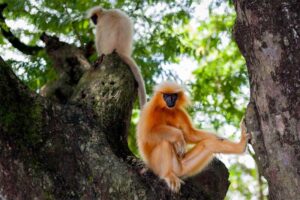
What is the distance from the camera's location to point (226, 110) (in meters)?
8.26

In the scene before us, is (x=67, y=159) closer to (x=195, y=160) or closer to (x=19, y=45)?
(x=195, y=160)

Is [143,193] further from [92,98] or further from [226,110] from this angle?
[226,110]

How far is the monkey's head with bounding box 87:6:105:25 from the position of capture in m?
7.27

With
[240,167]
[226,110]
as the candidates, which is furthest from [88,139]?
[240,167]

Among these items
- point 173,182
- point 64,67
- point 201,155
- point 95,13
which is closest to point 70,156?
point 173,182

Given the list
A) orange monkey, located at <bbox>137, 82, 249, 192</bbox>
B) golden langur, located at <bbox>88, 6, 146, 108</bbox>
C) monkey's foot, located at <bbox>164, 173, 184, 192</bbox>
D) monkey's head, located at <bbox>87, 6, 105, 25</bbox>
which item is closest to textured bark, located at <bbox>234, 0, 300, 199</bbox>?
monkey's foot, located at <bbox>164, 173, 184, 192</bbox>

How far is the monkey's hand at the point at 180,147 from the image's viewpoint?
13.7 feet

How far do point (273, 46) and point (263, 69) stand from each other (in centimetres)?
14

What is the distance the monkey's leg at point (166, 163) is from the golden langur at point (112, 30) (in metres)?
2.75

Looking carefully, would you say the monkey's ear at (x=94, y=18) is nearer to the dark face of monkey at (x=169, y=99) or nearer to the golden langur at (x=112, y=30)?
the golden langur at (x=112, y=30)

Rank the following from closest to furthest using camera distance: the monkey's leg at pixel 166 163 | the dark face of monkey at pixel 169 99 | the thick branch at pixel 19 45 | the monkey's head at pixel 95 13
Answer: the monkey's leg at pixel 166 163
the dark face of monkey at pixel 169 99
the thick branch at pixel 19 45
the monkey's head at pixel 95 13

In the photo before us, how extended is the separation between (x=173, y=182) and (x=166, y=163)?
312 millimetres

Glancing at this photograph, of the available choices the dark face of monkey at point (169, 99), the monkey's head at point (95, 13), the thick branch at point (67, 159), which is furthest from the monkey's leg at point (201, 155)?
the monkey's head at point (95, 13)

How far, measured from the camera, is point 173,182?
378cm
